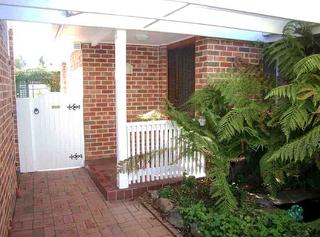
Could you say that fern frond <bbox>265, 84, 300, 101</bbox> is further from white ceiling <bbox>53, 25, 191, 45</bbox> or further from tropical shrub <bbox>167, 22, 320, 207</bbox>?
white ceiling <bbox>53, 25, 191, 45</bbox>

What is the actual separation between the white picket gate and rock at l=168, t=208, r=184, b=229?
292 centimetres

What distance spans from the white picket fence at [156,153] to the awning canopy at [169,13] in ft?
4.45

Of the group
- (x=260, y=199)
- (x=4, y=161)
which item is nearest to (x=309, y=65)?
(x=260, y=199)

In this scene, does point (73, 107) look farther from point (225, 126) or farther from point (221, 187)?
point (221, 187)

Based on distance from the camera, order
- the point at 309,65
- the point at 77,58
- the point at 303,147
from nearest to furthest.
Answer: the point at 303,147
the point at 309,65
the point at 77,58

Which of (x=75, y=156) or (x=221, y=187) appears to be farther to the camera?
(x=75, y=156)

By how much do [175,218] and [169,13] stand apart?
2.23 m

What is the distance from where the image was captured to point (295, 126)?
3.18m

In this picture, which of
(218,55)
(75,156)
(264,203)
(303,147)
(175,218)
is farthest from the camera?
(75,156)

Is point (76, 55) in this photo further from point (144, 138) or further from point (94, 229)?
point (94, 229)

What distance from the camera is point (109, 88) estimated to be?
6164 millimetres

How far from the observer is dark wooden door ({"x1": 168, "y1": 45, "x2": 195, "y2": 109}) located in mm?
5480

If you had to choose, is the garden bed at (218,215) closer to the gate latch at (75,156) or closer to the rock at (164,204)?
the rock at (164,204)

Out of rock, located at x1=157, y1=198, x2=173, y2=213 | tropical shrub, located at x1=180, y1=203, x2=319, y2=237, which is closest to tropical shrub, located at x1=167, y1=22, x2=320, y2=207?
tropical shrub, located at x1=180, y1=203, x2=319, y2=237
